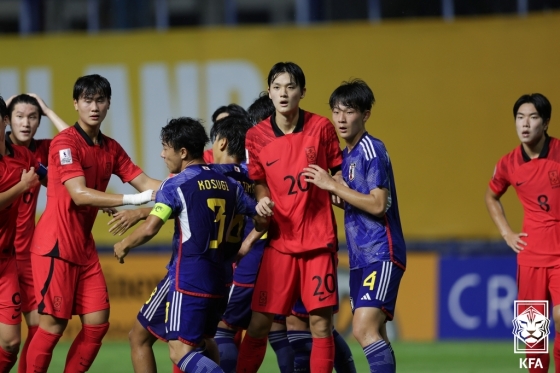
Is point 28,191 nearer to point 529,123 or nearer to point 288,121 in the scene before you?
point 288,121

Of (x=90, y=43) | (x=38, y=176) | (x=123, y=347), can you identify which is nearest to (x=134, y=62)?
(x=90, y=43)

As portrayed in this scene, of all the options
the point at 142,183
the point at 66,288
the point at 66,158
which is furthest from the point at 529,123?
the point at 66,288

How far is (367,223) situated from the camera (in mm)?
6371

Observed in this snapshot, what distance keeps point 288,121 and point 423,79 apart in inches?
231

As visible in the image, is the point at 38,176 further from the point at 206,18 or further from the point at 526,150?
the point at 206,18

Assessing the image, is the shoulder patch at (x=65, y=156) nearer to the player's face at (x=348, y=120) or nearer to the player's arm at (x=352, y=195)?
the player's arm at (x=352, y=195)

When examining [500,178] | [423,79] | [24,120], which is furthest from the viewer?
[423,79]

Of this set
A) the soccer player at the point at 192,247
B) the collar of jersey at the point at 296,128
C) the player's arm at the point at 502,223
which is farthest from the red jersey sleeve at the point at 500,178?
the soccer player at the point at 192,247

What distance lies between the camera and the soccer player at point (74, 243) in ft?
21.8

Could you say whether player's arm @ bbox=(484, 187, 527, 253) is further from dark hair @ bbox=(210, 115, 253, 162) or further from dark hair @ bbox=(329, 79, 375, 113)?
dark hair @ bbox=(210, 115, 253, 162)

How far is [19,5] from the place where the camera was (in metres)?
13.3

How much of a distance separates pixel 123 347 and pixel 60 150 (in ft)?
16.3

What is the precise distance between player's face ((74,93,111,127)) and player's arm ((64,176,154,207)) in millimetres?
472

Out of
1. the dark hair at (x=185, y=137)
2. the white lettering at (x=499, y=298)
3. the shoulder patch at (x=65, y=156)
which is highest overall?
the dark hair at (x=185, y=137)
